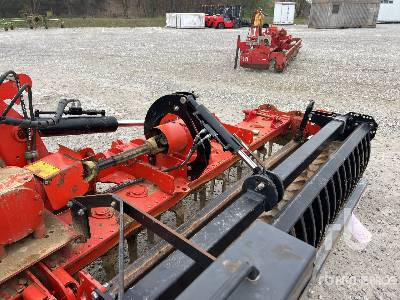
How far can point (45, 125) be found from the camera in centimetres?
233

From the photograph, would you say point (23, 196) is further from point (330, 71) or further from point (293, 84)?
point (330, 71)

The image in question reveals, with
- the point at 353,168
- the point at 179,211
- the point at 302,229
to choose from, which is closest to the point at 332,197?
the point at 353,168

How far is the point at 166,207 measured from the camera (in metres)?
2.75

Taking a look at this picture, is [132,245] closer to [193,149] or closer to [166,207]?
[166,207]

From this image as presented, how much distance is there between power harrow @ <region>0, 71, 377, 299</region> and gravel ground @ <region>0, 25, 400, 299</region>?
1.62 feet

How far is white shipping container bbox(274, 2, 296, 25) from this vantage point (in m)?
31.6

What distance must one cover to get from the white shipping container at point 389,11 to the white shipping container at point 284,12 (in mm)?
8025

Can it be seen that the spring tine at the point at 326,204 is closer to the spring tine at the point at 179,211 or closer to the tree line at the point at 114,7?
the spring tine at the point at 179,211

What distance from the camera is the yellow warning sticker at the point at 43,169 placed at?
7.00ft

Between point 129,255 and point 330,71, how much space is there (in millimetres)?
9808

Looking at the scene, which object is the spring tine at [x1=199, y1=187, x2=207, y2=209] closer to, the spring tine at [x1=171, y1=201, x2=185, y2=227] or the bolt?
the spring tine at [x1=171, y1=201, x2=185, y2=227]

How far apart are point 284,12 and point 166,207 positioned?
107ft

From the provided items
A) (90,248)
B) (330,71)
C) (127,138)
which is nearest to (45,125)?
(90,248)

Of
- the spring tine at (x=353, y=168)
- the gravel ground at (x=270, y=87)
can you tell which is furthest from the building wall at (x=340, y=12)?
the spring tine at (x=353, y=168)
